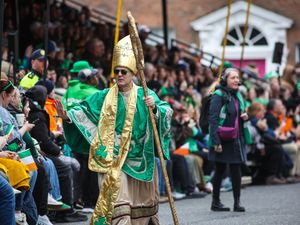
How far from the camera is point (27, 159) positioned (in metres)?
11.5

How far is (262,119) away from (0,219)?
34.1 feet

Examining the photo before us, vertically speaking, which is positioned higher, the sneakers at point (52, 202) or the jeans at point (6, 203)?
the jeans at point (6, 203)

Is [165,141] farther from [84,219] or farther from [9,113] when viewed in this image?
[84,219]

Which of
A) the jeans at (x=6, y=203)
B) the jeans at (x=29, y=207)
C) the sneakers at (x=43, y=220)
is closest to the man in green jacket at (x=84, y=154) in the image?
the sneakers at (x=43, y=220)

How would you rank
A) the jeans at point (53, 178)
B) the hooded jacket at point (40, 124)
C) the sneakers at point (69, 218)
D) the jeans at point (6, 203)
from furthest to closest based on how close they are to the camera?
the sneakers at point (69, 218) → the hooded jacket at point (40, 124) → the jeans at point (53, 178) → the jeans at point (6, 203)

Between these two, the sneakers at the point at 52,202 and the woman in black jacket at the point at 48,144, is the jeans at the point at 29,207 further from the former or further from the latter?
the woman in black jacket at the point at 48,144

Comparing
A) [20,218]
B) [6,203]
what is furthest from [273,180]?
[6,203]

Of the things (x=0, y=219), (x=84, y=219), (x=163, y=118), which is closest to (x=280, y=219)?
(x=84, y=219)

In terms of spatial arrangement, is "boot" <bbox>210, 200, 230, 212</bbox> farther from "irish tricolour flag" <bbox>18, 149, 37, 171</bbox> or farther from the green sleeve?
"irish tricolour flag" <bbox>18, 149, 37, 171</bbox>

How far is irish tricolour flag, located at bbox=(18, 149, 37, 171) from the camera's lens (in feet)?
37.5

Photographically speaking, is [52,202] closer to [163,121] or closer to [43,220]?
[43,220]

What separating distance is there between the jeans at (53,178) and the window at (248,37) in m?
23.5

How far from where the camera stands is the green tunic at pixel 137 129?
1101cm

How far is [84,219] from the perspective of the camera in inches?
536
